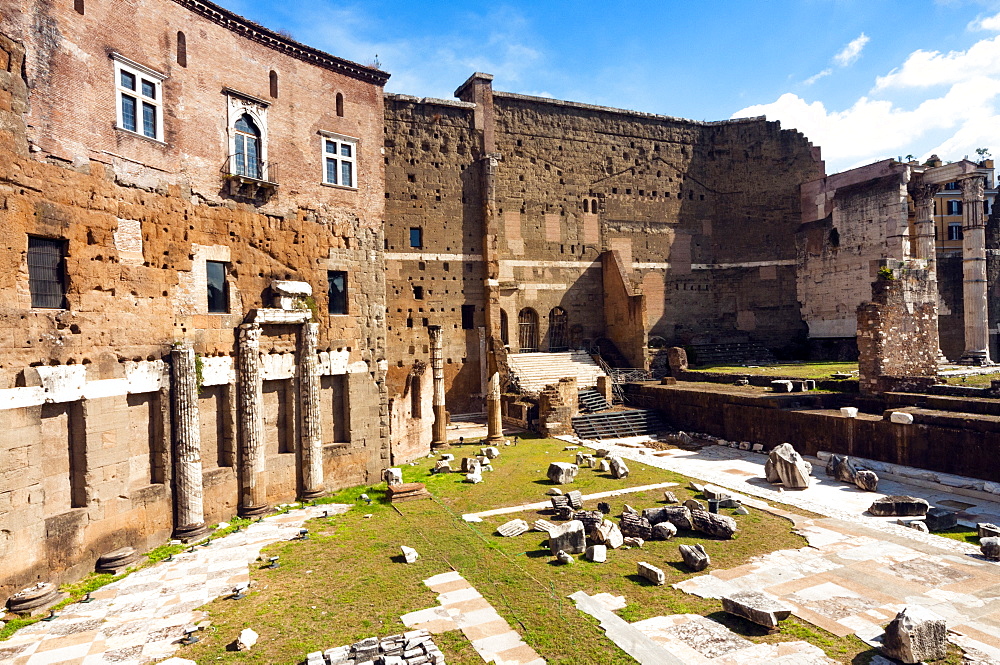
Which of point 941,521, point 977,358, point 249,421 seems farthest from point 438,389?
point 977,358

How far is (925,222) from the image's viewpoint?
2881 cm

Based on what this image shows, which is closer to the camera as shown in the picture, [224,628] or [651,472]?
[224,628]

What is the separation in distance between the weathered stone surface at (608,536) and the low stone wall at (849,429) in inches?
358

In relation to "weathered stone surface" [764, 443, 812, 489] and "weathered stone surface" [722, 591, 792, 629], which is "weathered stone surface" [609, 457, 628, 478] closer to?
"weathered stone surface" [764, 443, 812, 489]

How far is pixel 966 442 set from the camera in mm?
13711

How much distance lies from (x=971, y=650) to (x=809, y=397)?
13.0m

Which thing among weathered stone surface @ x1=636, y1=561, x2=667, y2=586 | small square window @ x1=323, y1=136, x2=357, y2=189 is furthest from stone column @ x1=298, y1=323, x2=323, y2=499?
weathered stone surface @ x1=636, y1=561, x2=667, y2=586

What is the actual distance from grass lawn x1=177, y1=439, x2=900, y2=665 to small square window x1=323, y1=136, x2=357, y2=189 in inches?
337

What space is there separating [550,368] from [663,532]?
58.6ft

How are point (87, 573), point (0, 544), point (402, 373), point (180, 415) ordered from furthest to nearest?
point (402, 373) → point (180, 415) → point (87, 573) → point (0, 544)

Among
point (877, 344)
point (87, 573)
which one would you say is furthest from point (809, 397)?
point (87, 573)

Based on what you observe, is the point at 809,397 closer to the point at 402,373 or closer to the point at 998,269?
the point at 402,373

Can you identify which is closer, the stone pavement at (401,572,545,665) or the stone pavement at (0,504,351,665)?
the stone pavement at (401,572,545,665)

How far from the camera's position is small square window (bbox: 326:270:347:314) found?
15727 millimetres
